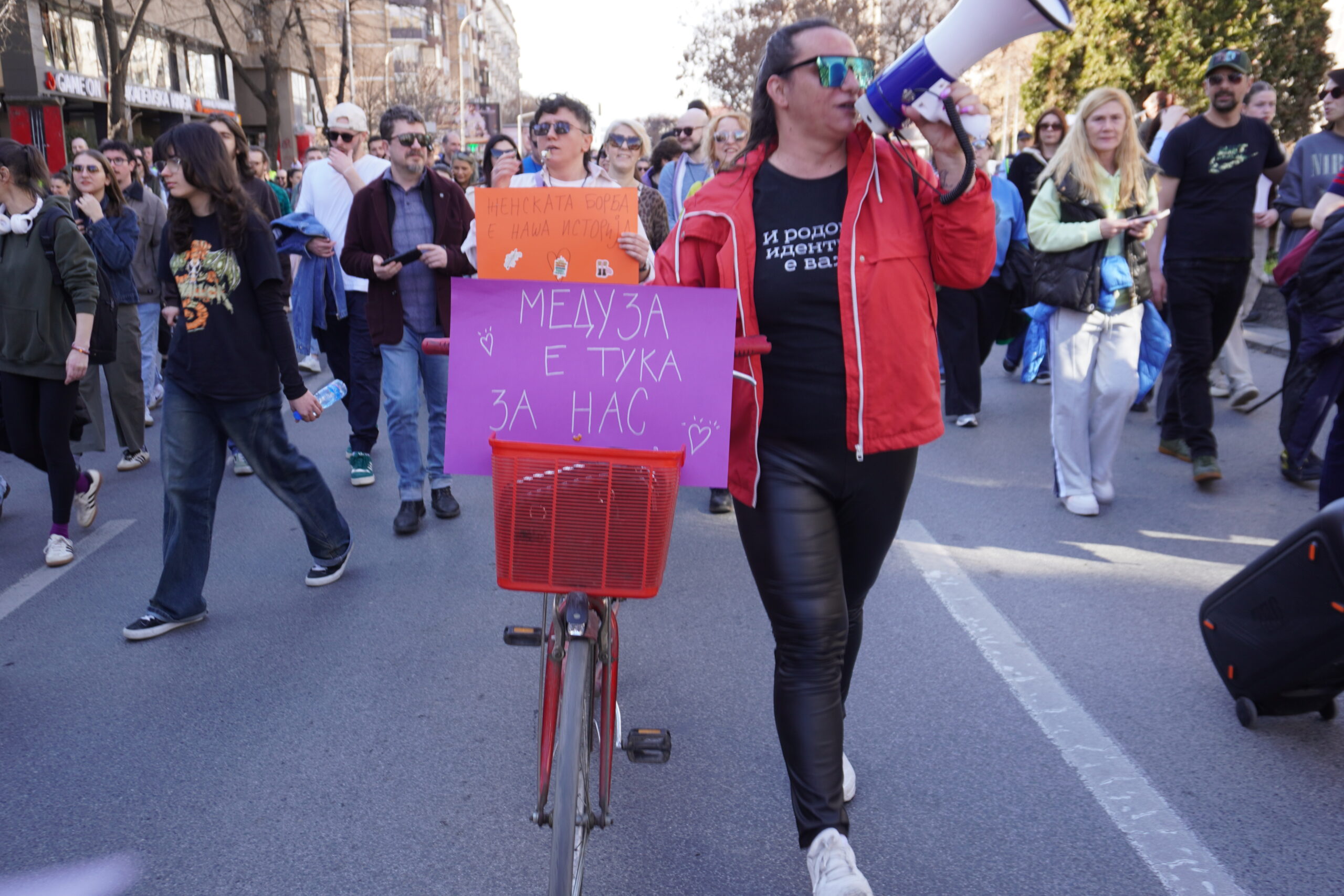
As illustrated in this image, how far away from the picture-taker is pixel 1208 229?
624 centimetres

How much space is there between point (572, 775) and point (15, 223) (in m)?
4.47

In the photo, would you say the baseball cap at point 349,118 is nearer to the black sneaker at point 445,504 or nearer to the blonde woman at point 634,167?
the blonde woman at point 634,167

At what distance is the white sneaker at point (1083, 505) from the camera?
5867mm

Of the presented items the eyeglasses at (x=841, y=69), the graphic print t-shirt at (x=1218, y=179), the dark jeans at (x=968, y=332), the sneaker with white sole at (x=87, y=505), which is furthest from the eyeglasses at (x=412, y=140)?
→ the graphic print t-shirt at (x=1218, y=179)

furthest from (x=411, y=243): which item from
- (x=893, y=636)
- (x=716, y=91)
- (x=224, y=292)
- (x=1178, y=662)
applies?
(x=716, y=91)

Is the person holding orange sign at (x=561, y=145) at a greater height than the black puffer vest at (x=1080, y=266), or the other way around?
the person holding orange sign at (x=561, y=145)

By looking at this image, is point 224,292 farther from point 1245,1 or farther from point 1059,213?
point 1245,1

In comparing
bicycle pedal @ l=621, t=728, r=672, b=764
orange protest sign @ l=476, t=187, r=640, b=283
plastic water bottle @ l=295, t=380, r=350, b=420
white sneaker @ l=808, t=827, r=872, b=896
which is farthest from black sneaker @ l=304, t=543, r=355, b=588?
white sneaker @ l=808, t=827, r=872, b=896

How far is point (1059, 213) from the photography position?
19.0 feet

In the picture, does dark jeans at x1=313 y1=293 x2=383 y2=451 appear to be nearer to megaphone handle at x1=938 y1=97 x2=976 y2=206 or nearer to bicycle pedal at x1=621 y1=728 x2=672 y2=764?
bicycle pedal at x1=621 y1=728 x2=672 y2=764

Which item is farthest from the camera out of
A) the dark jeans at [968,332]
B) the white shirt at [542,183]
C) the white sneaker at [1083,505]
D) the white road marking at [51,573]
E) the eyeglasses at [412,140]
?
the dark jeans at [968,332]

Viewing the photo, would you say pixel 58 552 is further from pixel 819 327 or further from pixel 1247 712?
pixel 1247 712

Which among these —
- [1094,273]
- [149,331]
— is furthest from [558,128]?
[149,331]

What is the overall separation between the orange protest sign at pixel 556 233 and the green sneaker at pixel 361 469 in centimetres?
352
